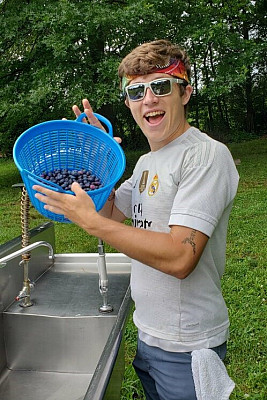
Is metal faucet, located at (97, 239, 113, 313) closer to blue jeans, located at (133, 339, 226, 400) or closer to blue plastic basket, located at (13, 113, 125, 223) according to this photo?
blue plastic basket, located at (13, 113, 125, 223)

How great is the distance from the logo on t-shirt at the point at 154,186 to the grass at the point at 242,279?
64.5 inches

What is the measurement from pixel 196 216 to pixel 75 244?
433cm

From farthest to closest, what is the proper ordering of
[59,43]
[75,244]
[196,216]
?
[59,43] → [75,244] → [196,216]

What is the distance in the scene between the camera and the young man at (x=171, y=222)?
1.18 m

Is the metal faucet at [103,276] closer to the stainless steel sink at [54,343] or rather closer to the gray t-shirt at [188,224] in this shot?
the stainless steel sink at [54,343]

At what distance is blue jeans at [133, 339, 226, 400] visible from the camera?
1.34 meters

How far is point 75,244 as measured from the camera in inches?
212

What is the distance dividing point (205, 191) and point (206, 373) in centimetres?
53

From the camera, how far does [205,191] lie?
3.93 feet

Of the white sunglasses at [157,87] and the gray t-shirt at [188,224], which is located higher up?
the white sunglasses at [157,87]

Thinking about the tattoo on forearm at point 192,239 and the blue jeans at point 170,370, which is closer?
the tattoo on forearm at point 192,239

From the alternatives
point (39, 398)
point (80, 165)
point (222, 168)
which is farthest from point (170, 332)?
point (39, 398)

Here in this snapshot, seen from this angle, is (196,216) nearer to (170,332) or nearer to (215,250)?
(215,250)

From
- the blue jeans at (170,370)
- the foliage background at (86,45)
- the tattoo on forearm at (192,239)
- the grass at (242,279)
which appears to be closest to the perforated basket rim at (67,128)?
the tattoo on forearm at (192,239)
